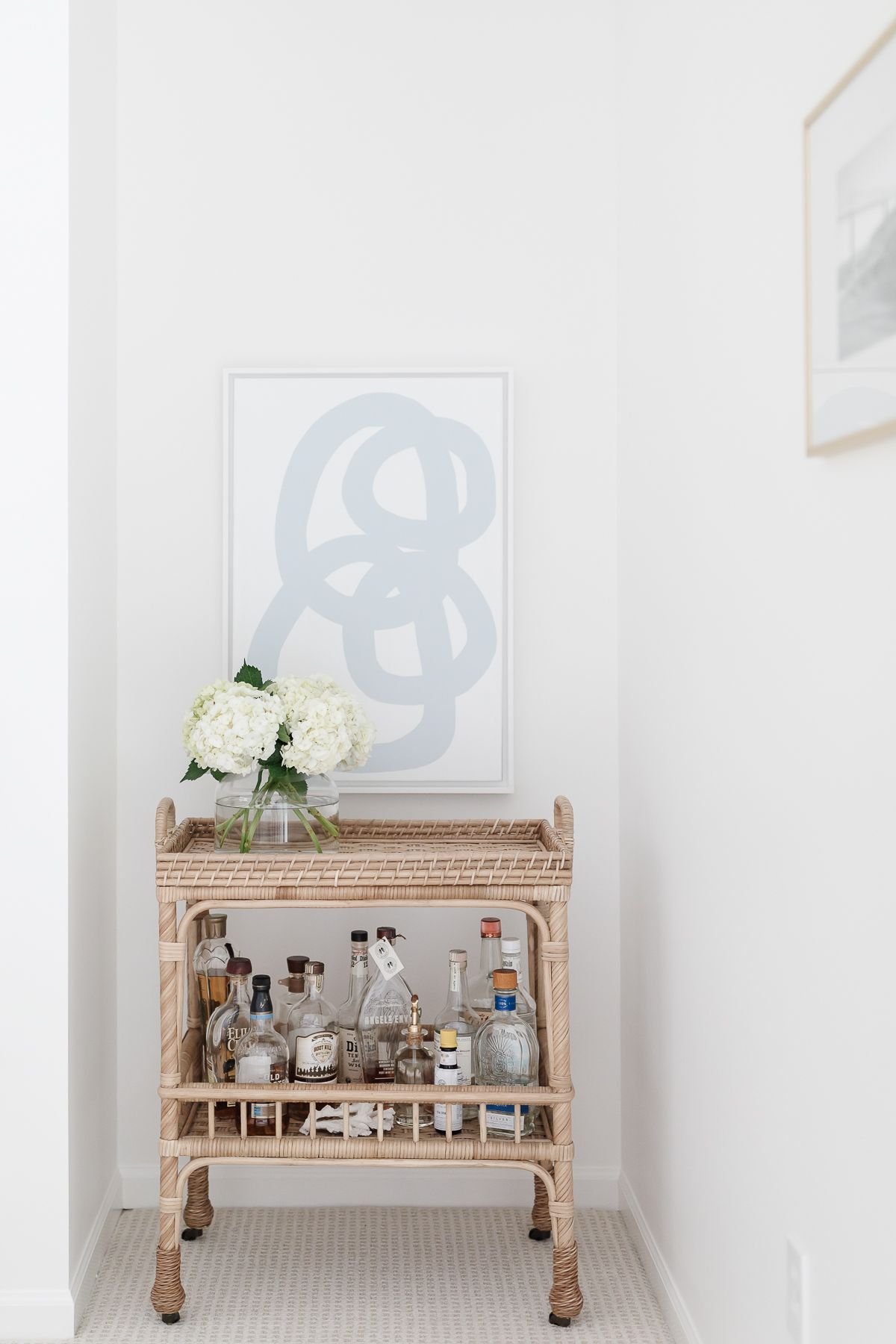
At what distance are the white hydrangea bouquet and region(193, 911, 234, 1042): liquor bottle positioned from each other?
20 centimetres

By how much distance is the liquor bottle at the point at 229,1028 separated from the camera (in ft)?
6.25

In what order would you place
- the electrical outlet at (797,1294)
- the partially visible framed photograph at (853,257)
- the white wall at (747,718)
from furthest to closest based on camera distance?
the electrical outlet at (797,1294)
the white wall at (747,718)
the partially visible framed photograph at (853,257)

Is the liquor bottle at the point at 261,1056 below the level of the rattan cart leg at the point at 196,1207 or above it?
above

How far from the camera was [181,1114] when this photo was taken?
1864mm

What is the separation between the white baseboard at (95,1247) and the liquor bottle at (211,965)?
0.42 metres

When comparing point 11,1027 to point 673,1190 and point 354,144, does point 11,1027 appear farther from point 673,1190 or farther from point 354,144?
point 354,144

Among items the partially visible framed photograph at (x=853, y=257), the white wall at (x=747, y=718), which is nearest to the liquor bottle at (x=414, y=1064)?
the white wall at (x=747, y=718)

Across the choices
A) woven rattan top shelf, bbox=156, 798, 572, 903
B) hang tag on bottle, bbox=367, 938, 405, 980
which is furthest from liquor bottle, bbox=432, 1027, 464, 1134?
woven rattan top shelf, bbox=156, 798, 572, 903

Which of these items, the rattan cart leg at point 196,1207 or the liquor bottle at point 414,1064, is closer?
the liquor bottle at point 414,1064

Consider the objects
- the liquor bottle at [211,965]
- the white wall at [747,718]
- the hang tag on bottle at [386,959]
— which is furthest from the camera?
the liquor bottle at [211,965]

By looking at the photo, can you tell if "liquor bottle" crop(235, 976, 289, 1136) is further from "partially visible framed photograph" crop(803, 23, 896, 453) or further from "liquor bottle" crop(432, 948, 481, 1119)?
"partially visible framed photograph" crop(803, 23, 896, 453)

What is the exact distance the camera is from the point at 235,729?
1788 mm

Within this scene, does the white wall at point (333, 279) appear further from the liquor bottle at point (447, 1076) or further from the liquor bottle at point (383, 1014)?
the liquor bottle at point (447, 1076)

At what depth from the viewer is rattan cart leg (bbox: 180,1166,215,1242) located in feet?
6.95
